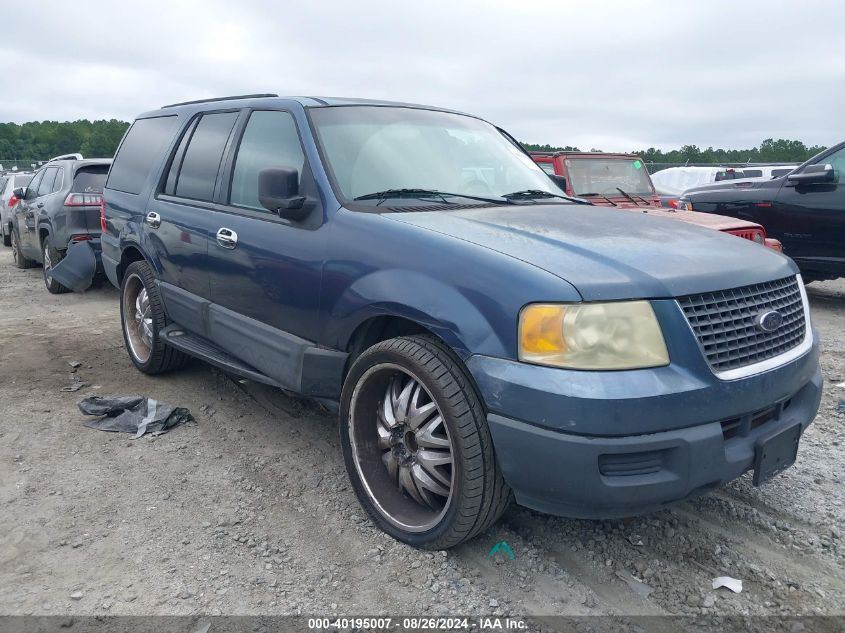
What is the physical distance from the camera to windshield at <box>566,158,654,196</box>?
8031mm

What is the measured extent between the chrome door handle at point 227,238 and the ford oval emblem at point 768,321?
254 cm

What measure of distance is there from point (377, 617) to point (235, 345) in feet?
6.12

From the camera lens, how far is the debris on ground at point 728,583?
259 centimetres

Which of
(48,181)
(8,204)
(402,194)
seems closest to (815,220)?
(402,194)

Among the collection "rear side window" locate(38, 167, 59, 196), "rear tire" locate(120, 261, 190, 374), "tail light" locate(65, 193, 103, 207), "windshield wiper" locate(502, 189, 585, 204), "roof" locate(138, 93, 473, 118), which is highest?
"roof" locate(138, 93, 473, 118)

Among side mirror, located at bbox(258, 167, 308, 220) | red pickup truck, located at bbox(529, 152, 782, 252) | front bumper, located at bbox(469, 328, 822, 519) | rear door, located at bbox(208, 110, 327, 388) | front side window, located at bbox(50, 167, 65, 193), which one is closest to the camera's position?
front bumper, located at bbox(469, 328, 822, 519)

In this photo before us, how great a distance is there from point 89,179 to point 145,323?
15.2 feet

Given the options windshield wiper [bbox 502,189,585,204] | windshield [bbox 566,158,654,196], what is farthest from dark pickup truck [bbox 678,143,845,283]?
windshield wiper [bbox 502,189,585,204]

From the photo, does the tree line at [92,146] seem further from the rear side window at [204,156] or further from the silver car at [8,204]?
the rear side window at [204,156]

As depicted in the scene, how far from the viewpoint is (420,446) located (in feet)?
9.20

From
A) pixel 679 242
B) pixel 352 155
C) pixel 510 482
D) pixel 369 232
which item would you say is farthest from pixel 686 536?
pixel 352 155

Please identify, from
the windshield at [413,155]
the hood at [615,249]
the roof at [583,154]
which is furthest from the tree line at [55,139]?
the hood at [615,249]

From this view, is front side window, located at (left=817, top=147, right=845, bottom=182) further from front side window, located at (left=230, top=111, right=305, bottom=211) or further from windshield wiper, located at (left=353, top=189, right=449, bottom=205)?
front side window, located at (left=230, top=111, right=305, bottom=211)

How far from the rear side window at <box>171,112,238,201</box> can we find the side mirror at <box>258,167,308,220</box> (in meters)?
→ 0.99
